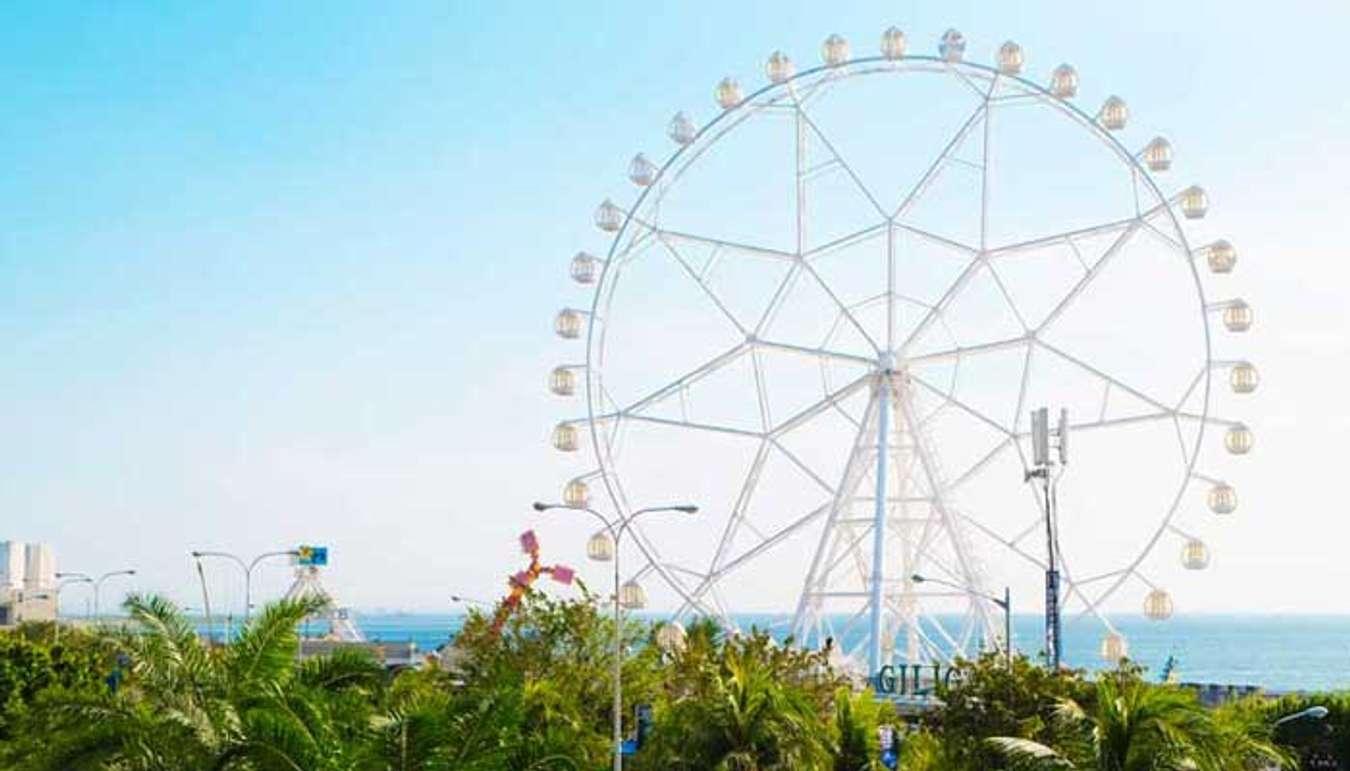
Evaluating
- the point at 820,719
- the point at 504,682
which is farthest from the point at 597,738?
the point at 504,682

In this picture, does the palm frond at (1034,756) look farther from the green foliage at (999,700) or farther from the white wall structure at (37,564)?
the white wall structure at (37,564)

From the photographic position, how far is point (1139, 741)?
24078 millimetres

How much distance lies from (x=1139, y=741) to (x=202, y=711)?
11881mm

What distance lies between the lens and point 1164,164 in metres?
46.6

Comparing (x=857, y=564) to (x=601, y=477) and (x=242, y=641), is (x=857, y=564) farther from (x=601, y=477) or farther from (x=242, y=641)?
(x=242, y=641)

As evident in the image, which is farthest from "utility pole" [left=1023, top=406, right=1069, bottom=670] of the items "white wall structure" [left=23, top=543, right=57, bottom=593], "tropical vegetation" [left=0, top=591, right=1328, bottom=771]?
"white wall structure" [left=23, top=543, right=57, bottom=593]

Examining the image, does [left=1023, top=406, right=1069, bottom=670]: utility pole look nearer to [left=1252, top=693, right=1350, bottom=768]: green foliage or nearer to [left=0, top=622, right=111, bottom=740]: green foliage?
[left=1252, top=693, right=1350, bottom=768]: green foliage

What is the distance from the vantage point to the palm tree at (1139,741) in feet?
78.5

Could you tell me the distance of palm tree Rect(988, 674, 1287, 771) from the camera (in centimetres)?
2394

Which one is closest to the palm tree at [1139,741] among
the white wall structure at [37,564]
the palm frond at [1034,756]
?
the palm frond at [1034,756]

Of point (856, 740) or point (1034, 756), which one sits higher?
point (1034, 756)

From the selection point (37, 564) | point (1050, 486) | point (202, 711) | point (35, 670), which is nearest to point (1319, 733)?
point (1050, 486)

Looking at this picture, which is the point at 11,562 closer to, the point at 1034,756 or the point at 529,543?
the point at 529,543

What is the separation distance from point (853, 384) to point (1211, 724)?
80.2 ft
